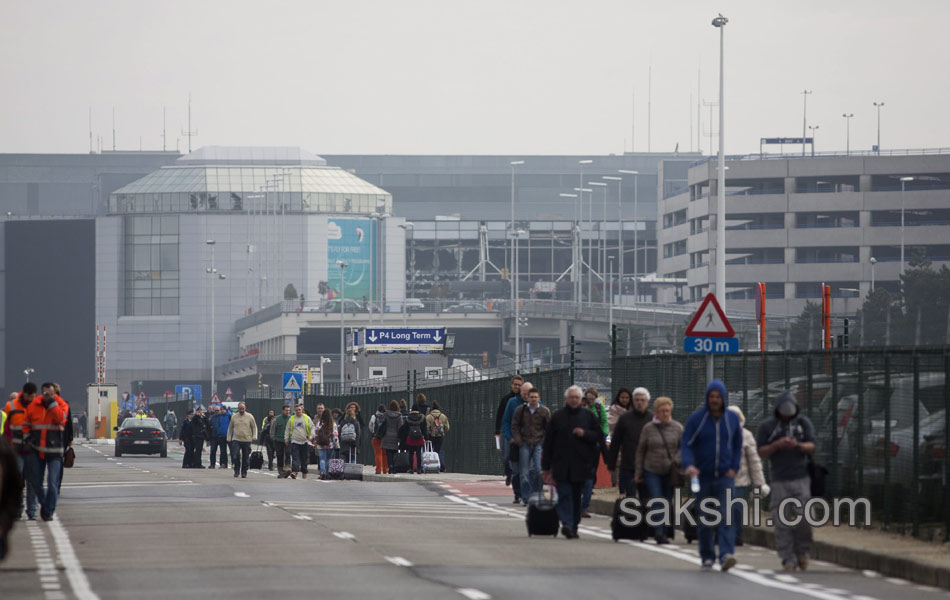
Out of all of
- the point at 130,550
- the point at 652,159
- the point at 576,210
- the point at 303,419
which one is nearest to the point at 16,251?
the point at 576,210

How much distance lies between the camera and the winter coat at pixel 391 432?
129 ft

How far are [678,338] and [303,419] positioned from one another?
8.91 m

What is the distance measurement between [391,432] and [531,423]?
15.8m

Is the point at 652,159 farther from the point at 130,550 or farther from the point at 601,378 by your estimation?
the point at 130,550

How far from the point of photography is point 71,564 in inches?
668

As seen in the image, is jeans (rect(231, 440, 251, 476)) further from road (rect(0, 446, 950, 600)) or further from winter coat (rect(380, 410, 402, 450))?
road (rect(0, 446, 950, 600))

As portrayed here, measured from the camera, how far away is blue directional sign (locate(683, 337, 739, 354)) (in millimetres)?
22000

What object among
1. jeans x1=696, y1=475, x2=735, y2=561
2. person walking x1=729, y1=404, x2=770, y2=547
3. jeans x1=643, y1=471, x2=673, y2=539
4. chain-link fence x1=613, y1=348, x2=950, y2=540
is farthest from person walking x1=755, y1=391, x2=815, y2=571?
jeans x1=643, y1=471, x2=673, y2=539

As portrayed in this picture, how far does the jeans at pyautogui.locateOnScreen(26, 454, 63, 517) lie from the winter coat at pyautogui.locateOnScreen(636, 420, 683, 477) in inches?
301

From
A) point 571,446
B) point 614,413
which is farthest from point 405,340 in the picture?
→ point 571,446

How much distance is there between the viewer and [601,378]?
3394 centimetres

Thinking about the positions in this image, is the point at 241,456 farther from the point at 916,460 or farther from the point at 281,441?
the point at 916,460

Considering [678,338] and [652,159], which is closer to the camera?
[678,338]

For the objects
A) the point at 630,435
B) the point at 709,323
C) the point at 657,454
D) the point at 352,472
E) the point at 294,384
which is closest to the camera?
the point at 657,454
